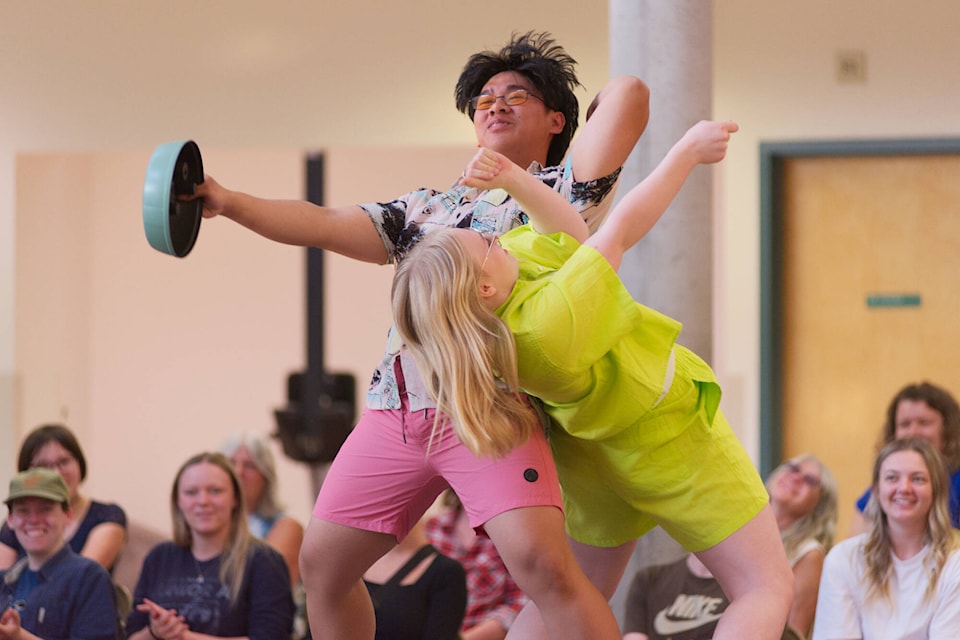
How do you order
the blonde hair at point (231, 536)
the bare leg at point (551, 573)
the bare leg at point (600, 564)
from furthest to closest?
the blonde hair at point (231, 536), the bare leg at point (600, 564), the bare leg at point (551, 573)

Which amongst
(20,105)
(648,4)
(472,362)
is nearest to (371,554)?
(472,362)

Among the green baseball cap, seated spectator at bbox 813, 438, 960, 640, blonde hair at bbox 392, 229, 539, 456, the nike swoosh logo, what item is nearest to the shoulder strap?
the nike swoosh logo

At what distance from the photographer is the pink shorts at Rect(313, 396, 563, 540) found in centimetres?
248

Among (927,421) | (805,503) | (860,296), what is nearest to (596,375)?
(805,503)

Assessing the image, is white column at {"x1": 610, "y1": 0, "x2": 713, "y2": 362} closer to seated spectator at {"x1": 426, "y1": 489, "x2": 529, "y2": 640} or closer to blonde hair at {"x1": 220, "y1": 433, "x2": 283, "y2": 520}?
seated spectator at {"x1": 426, "y1": 489, "x2": 529, "y2": 640}

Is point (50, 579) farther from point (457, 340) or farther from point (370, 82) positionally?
point (370, 82)

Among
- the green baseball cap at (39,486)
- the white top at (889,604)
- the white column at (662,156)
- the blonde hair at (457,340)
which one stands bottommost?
the white top at (889,604)

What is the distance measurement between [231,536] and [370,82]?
2770mm

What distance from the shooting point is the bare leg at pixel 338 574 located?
260cm

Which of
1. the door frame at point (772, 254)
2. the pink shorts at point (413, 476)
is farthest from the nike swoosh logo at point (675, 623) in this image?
the door frame at point (772, 254)

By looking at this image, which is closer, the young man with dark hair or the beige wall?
the young man with dark hair

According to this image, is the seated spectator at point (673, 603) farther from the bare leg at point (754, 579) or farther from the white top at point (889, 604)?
the bare leg at point (754, 579)

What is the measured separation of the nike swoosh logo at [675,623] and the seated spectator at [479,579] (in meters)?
0.50

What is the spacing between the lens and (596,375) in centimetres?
248
